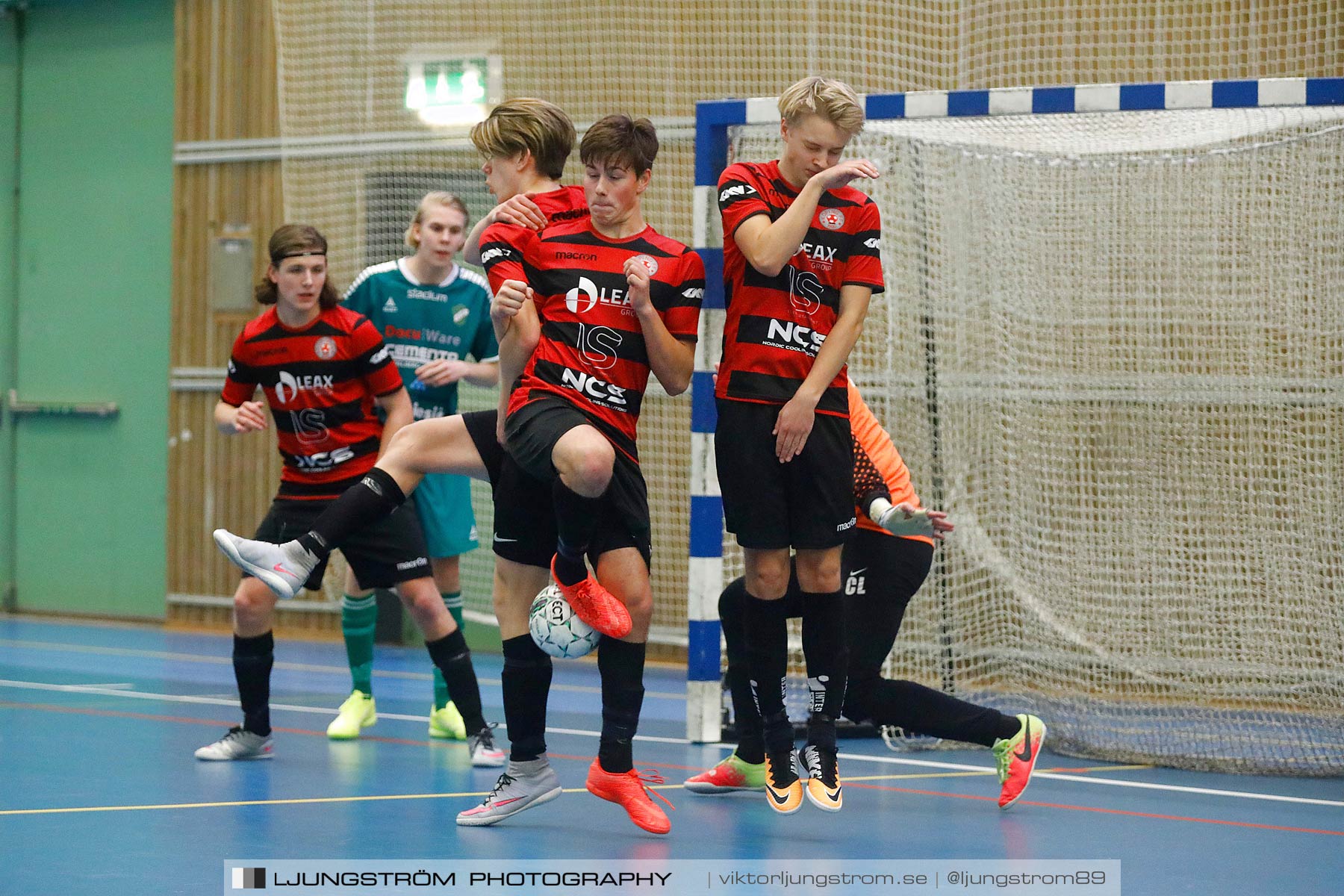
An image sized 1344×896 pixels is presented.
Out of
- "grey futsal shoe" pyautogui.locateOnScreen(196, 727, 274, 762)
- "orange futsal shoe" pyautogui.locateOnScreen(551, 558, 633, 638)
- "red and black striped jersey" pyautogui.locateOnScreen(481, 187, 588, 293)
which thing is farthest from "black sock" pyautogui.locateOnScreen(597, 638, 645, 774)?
"grey futsal shoe" pyautogui.locateOnScreen(196, 727, 274, 762)

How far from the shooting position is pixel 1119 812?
181 inches

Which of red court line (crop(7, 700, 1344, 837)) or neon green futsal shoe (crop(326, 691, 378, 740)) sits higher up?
neon green futsal shoe (crop(326, 691, 378, 740))

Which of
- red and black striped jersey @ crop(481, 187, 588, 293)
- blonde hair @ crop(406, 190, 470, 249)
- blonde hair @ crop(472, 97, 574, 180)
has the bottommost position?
red and black striped jersey @ crop(481, 187, 588, 293)

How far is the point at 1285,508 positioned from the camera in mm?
6664

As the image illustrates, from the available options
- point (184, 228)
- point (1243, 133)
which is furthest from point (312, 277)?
point (184, 228)

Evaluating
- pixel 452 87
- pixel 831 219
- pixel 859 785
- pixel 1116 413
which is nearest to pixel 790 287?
pixel 831 219

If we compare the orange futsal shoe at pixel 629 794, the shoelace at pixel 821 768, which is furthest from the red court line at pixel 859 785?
the orange futsal shoe at pixel 629 794

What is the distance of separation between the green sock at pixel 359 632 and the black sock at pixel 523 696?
6.86 ft

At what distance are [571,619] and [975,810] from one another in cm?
146

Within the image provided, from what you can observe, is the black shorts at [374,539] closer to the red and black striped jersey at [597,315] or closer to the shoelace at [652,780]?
the shoelace at [652,780]

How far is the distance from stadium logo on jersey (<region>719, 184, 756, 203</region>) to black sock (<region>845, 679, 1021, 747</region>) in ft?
5.01

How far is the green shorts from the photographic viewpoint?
237 inches

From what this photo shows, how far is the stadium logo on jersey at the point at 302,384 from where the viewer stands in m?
5.27

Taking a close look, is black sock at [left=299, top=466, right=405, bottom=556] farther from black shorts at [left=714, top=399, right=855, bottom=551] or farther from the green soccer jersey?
the green soccer jersey
